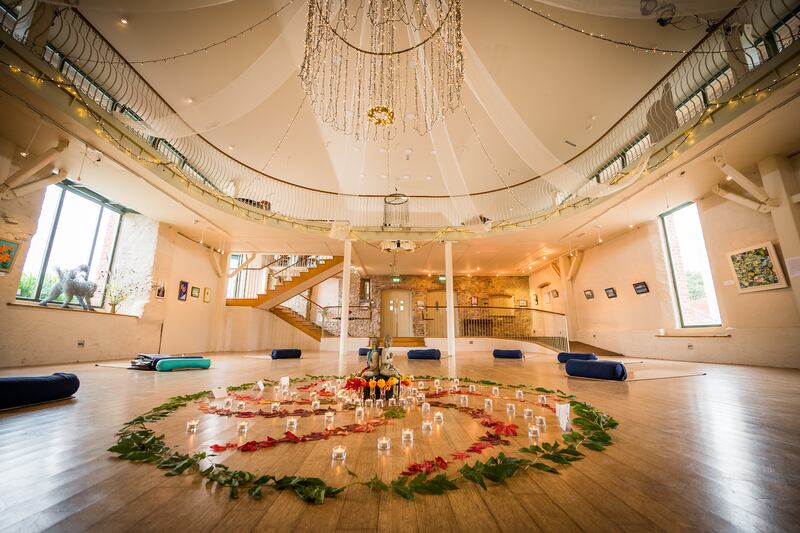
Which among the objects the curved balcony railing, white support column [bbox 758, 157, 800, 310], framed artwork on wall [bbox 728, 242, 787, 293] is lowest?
framed artwork on wall [bbox 728, 242, 787, 293]

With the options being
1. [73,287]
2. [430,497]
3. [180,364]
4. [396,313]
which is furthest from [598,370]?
[396,313]

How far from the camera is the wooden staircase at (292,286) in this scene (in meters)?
12.9

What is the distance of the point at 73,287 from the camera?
699 centimetres

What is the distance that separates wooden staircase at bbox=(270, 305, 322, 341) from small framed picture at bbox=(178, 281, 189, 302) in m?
3.93

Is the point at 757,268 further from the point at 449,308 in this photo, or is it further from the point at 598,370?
the point at 449,308

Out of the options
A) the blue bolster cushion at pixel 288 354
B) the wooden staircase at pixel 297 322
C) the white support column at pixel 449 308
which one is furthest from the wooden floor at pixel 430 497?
the wooden staircase at pixel 297 322

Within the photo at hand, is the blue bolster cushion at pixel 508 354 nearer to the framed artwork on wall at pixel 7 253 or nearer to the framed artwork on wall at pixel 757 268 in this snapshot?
the framed artwork on wall at pixel 757 268

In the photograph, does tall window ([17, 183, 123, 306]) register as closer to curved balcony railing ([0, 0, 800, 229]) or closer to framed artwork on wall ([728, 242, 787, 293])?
curved balcony railing ([0, 0, 800, 229])

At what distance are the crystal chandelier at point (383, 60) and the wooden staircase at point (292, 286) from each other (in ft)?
21.3

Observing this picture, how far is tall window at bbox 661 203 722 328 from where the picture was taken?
802 centimetres

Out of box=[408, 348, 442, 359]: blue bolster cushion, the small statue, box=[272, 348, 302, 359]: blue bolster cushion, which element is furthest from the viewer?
box=[408, 348, 442, 359]: blue bolster cushion

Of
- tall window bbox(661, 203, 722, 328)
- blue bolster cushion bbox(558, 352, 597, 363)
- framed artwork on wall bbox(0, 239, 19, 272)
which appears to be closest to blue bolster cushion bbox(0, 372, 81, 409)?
framed artwork on wall bbox(0, 239, 19, 272)

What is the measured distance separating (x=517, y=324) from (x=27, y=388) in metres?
15.8

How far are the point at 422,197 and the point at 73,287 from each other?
9451 millimetres
